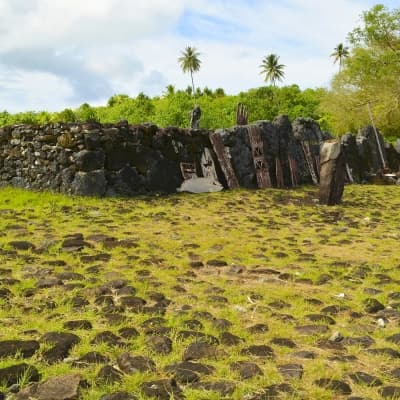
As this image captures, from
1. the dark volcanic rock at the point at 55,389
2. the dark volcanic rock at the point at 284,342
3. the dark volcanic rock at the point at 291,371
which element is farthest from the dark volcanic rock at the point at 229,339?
the dark volcanic rock at the point at 55,389

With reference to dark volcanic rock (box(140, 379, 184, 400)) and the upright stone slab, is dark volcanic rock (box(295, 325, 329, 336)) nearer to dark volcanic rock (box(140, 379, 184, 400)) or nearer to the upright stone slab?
dark volcanic rock (box(140, 379, 184, 400))

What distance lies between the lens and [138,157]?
16.0 m

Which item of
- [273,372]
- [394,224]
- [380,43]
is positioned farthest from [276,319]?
[380,43]

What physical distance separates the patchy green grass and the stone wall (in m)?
2.56

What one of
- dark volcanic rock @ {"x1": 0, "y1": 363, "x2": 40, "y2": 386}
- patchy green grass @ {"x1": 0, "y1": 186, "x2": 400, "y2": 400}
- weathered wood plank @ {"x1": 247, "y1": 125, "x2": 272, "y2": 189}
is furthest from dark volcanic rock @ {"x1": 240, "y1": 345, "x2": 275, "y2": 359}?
weathered wood plank @ {"x1": 247, "y1": 125, "x2": 272, "y2": 189}

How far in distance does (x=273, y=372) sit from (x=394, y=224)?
8844mm

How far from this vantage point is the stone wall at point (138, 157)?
14672 mm

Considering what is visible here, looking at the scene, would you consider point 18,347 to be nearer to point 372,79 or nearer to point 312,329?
point 312,329

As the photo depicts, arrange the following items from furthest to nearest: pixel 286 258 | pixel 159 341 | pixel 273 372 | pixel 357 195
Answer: pixel 357 195 < pixel 286 258 < pixel 159 341 < pixel 273 372

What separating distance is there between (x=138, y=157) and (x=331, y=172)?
6.17m

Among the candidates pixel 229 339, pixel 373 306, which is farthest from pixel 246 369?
pixel 373 306

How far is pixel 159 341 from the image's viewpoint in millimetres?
4207

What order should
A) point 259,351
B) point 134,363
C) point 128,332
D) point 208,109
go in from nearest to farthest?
point 134,363
point 259,351
point 128,332
point 208,109

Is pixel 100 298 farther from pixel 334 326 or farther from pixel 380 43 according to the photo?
pixel 380 43
